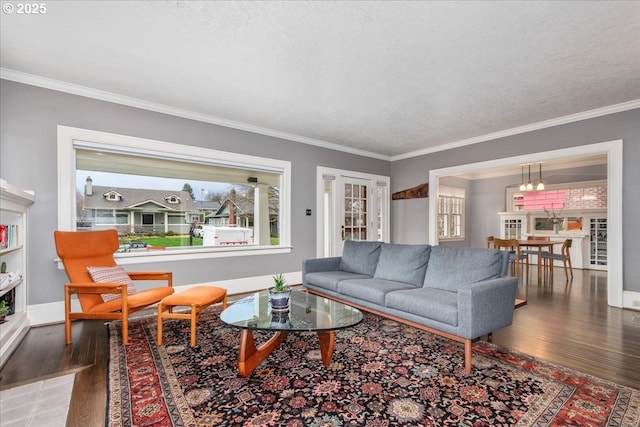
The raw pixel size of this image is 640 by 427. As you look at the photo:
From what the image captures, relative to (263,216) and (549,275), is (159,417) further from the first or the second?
(549,275)

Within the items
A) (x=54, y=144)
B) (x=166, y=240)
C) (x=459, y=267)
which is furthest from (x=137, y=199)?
(x=459, y=267)

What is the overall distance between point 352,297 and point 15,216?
3504mm

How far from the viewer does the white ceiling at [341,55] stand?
2.24m

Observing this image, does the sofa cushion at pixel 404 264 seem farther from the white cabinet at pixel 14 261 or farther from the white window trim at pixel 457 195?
the white window trim at pixel 457 195

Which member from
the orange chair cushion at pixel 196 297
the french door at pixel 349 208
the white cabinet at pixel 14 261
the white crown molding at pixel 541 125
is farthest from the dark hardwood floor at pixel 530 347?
the french door at pixel 349 208

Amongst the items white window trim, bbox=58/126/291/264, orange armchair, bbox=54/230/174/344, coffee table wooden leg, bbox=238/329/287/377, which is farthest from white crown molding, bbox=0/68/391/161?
coffee table wooden leg, bbox=238/329/287/377

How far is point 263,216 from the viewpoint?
212 inches

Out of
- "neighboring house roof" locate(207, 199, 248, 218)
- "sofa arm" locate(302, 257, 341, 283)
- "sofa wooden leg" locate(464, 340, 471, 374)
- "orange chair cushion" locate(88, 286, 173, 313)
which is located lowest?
"sofa wooden leg" locate(464, 340, 471, 374)

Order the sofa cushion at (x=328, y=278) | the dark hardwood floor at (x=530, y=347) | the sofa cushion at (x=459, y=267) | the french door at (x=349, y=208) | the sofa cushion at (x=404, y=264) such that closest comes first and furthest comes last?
the dark hardwood floor at (x=530, y=347), the sofa cushion at (x=459, y=267), the sofa cushion at (x=404, y=264), the sofa cushion at (x=328, y=278), the french door at (x=349, y=208)

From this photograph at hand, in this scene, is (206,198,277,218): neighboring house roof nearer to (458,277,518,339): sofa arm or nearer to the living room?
the living room

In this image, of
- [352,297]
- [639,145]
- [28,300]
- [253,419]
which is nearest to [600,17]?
[639,145]

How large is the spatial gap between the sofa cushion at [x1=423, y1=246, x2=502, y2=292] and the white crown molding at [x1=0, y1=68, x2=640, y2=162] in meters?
3.01

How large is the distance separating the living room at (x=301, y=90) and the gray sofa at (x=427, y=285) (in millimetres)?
1626

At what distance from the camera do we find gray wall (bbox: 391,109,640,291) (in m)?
3.89
